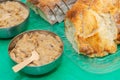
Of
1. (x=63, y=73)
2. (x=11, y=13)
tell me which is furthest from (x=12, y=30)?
(x=63, y=73)

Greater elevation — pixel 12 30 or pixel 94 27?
pixel 94 27

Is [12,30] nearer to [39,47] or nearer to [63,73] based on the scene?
[39,47]

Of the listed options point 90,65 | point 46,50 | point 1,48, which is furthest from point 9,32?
point 90,65

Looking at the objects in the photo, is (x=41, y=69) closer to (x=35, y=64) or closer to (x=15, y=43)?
(x=35, y=64)

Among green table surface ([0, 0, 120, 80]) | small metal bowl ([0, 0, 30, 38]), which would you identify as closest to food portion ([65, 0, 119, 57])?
green table surface ([0, 0, 120, 80])

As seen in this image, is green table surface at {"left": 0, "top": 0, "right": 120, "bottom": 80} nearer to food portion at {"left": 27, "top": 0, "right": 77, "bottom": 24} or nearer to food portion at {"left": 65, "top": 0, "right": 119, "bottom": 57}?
food portion at {"left": 65, "top": 0, "right": 119, "bottom": 57}

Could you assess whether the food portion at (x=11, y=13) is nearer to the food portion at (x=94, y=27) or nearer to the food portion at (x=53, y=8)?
the food portion at (x=53, y=8)
